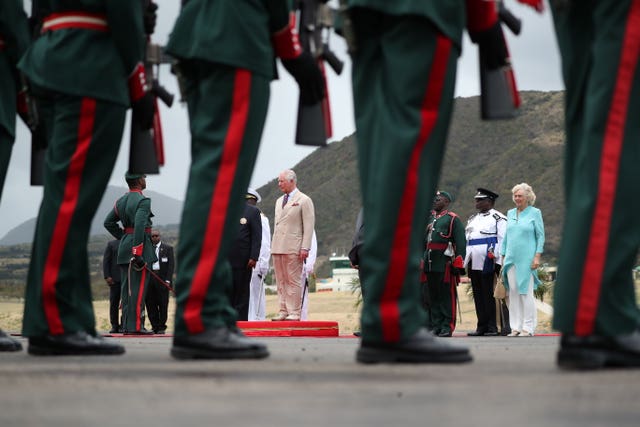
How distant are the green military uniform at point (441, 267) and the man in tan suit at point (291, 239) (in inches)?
55.9

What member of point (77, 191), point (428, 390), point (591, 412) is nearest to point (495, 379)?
point (428, 390)

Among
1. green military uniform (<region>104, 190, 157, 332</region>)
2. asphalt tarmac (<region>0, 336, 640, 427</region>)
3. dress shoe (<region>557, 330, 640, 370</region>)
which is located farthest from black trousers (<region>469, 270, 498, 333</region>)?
dress shoe (<region>557, 330, 640, 370</region>)

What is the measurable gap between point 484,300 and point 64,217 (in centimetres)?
941

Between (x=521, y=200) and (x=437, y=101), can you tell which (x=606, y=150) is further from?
(x=521, y=200)

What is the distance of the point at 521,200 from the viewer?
41.0 ft

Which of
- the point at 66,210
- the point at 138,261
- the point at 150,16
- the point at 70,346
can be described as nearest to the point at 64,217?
the point at 66,210

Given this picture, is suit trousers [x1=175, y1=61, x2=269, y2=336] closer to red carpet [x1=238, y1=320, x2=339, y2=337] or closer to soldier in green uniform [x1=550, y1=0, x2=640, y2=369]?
soldier in green uniform [x1=550, y1=0, x2=640, y2=369]

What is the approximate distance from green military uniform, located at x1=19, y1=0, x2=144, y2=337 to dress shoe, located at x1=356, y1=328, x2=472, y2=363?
4.81ft

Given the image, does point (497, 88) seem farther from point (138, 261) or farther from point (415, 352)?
point (138, 261)

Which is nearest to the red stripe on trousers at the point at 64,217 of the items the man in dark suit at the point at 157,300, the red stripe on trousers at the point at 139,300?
the red stripe on trousers at the point at 139,300

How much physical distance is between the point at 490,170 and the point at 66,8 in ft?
333

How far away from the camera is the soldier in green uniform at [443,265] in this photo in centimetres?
1223

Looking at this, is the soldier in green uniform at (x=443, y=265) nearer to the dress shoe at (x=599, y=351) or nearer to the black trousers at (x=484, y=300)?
the black trousers at (x=484, y=300)

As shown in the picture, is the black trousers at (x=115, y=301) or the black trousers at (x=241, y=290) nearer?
the black trousers at (x=241, y=290)
